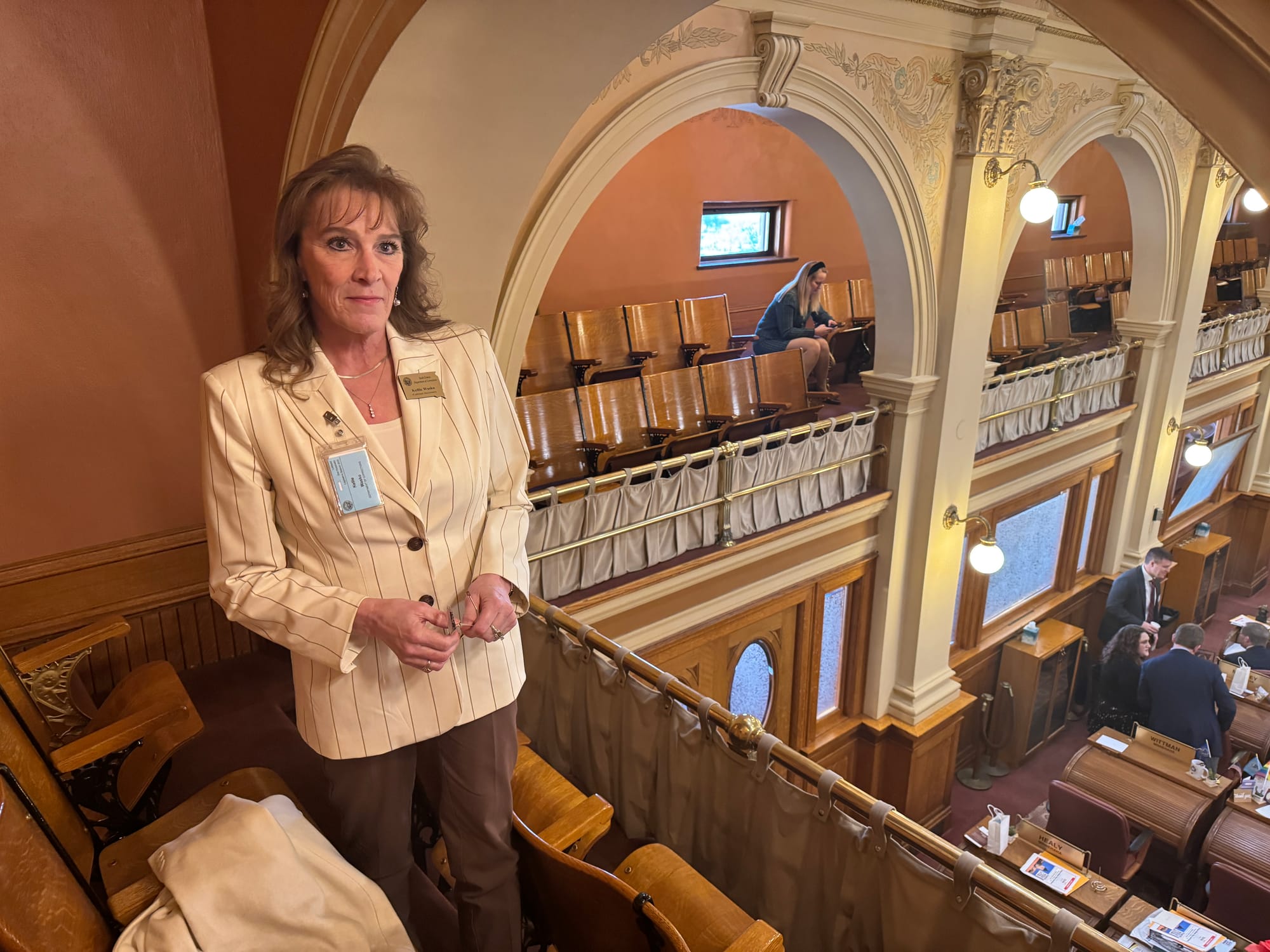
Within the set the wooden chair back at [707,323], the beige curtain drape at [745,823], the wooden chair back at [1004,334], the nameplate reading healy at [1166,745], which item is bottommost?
the nameplate reading healy at [1166,745]

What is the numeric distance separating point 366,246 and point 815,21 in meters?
4.01

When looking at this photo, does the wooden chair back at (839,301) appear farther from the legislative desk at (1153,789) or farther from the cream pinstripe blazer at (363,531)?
the cream pinstripe blazer at (363,531)

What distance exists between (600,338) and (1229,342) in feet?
28.1

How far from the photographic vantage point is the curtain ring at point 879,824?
187 cm

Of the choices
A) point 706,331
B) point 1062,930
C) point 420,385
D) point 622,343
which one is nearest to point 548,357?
point 622,343

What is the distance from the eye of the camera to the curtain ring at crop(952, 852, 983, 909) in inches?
68.2

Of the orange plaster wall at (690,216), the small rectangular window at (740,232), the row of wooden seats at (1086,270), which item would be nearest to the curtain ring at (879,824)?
the orange plaster wall at (690,216)

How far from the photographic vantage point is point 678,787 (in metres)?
2.40

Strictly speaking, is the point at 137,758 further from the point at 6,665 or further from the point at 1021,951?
the point at 1021,951

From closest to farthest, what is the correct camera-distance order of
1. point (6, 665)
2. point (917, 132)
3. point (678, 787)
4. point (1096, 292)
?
1. point (6, 665)
2. point (678, 787)
3. point (917, 132)
4. point (1096, 292)

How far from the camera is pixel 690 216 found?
7.39 metres

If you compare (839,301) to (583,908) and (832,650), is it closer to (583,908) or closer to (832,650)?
(832,650)

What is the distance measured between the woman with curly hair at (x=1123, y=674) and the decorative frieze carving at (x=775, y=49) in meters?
5.14

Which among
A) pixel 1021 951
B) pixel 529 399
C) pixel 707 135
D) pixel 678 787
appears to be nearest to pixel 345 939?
pixel 678 787
